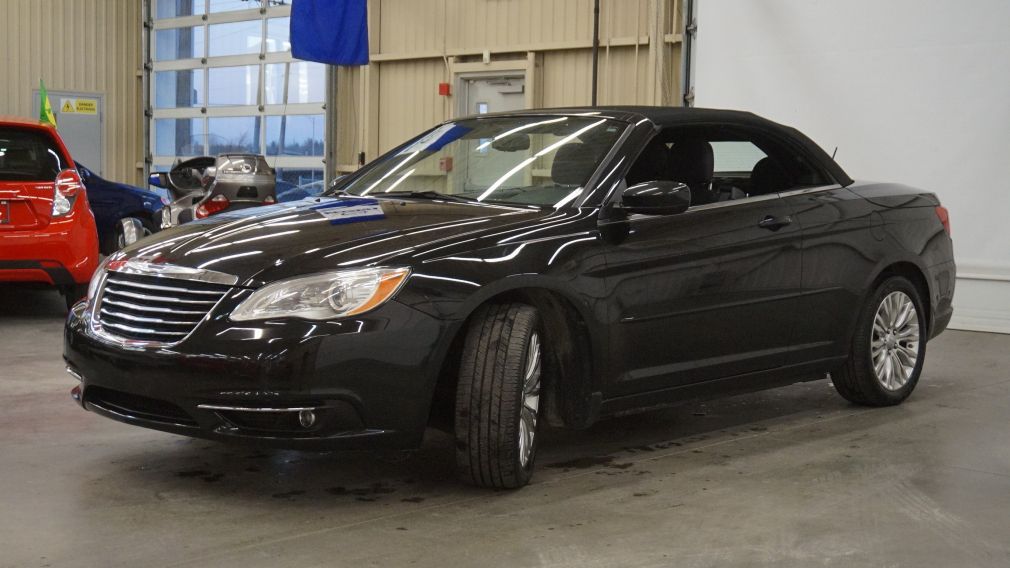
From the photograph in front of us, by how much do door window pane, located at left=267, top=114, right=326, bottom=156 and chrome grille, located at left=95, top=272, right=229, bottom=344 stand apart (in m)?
11.7

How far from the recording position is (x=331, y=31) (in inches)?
534

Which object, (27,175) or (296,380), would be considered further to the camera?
(27,175)

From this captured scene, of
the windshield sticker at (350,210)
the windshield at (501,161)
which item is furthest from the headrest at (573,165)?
the windshield sticker at (350,210)

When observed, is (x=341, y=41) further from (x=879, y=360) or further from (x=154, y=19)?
(x=879, y=360)

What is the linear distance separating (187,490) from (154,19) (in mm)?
16497

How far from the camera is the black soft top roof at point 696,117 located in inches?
184

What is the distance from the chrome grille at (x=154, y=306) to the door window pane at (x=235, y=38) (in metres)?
→ 13.3

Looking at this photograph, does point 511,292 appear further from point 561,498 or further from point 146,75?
point 146,75

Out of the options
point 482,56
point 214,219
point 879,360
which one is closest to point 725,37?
point 482,56

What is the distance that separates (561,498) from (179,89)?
15.9 m

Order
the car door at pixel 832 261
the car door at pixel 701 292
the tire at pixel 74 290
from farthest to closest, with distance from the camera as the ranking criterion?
1. the tire at pixel 74 290
2. the car door at pixel 832 261
3. the car door at pixel 701 292

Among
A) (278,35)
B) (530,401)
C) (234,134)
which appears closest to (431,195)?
(530,401)

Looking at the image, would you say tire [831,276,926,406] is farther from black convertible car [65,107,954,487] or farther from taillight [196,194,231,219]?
taillight [196,194,231,219]

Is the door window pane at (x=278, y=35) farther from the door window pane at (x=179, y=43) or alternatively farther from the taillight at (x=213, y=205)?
the taillight at (x=213, y=205)
